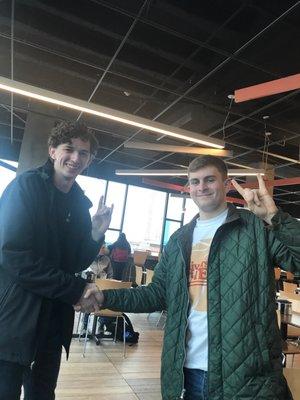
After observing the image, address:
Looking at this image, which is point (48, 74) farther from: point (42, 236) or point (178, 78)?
point (42, 236)

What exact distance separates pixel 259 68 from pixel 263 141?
3.21 meters

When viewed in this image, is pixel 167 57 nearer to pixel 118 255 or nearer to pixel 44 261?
pixel 118 255

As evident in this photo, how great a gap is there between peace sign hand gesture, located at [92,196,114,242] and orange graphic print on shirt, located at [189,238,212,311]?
0.50 m

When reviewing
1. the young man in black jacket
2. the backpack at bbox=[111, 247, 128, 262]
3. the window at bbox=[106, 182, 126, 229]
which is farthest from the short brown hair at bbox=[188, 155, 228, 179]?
the window at bbox=[106, 182, 126, 229]

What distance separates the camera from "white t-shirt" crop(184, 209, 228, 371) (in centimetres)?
132

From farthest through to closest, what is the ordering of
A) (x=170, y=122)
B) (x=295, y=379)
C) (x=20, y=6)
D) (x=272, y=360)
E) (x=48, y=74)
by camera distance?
(x=170, y=122) < (x=48, y=74) < (x=20, y=6) < (x=295, y=379) < (x=272, y=360)

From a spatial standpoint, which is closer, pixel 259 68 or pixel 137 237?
pixel 259 68

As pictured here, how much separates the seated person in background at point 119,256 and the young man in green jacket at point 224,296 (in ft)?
17.5

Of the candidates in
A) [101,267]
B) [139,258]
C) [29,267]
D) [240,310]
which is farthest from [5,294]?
[139,258]

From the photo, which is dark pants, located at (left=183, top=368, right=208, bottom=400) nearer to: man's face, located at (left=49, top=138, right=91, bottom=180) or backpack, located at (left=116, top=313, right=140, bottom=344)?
man's face, located at (left=49, top=138, right=91, bottom=180)

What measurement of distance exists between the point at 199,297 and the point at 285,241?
0.41m

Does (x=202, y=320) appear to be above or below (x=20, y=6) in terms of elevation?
below

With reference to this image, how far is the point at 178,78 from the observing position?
5492mm

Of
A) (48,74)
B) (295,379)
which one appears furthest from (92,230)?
(48,74)
